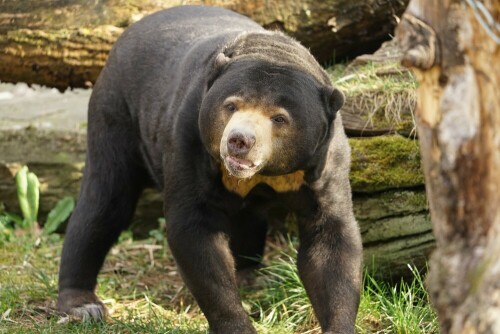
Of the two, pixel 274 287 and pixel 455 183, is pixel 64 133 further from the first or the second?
pixel 455 183

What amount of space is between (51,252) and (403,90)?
3554 millimetres

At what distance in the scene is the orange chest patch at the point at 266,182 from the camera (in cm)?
579

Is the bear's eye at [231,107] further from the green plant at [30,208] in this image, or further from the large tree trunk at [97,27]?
the green plant at [30,208]

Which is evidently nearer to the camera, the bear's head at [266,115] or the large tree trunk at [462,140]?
the large tree trunk at [462,140]

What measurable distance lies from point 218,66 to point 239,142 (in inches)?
29.9

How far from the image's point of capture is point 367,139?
7.15 m

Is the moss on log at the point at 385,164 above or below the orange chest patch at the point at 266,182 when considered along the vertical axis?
below

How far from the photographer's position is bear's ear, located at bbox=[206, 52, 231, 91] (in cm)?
565

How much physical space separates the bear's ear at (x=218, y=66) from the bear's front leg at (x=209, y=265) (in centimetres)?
78

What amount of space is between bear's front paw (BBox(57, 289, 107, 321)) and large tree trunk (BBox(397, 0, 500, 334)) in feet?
11.2

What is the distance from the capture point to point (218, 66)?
5652mm

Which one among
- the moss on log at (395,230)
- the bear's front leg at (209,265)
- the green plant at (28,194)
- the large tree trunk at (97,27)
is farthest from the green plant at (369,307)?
the green plant at (28,194)

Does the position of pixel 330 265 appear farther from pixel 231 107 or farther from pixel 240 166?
pixel 231 107

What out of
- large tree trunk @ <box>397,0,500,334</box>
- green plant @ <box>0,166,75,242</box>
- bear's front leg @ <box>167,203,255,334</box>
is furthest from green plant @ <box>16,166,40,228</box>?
large tree trunk @ <box>397,0,500,334</box>
